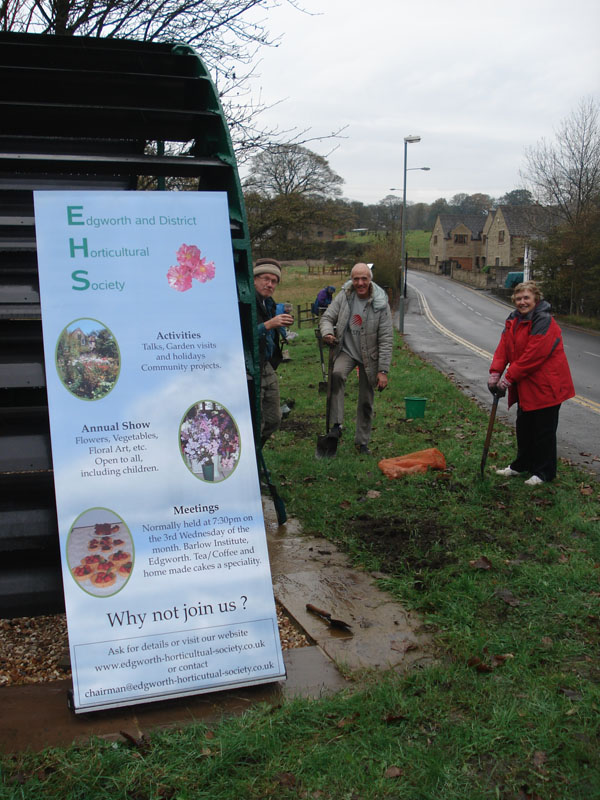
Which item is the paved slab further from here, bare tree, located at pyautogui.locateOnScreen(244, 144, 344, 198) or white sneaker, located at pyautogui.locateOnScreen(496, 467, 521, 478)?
bare tree, located at pyautogui.locateOnScreen(244, 144, 344, 198)

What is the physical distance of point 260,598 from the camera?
3.16 meters

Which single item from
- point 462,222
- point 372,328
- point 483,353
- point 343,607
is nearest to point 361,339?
point 372,328

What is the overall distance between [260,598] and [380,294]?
5103mm

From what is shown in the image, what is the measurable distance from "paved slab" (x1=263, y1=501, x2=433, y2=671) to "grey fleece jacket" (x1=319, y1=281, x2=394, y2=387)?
108 inches

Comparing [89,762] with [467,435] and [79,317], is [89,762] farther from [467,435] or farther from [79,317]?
[467,435]

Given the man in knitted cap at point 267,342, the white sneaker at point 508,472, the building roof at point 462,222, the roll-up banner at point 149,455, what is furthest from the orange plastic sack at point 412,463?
the building roof at point 462,222

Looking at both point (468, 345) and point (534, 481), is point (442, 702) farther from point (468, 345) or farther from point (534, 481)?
point (468, 345)

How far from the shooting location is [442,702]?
3062 millimetres

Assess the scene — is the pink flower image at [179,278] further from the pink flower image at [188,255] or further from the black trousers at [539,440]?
the black trousers at [539,440]

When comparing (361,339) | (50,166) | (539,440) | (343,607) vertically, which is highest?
(50,166)

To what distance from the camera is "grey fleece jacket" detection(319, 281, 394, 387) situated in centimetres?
758

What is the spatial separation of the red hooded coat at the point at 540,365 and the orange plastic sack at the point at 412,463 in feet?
3.22

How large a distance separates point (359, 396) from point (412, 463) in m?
1.12

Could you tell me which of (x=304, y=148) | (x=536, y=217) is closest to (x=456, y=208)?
(x=536, y=217)
